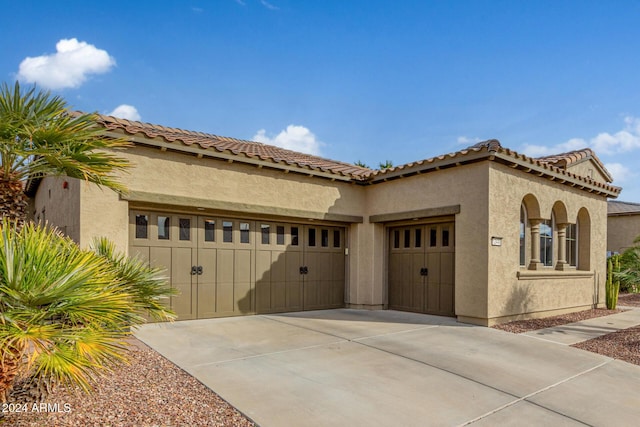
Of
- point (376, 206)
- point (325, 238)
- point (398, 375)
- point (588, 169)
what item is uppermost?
point (588, 169)

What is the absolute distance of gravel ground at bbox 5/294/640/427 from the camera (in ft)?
12.2

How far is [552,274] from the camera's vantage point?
1037 cm

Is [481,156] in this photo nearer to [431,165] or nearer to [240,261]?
[431,165]

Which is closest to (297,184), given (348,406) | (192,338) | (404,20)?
(192,338)

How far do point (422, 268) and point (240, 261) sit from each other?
4.80 m

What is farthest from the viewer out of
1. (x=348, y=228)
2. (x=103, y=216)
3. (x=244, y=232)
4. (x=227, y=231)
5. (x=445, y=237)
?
(x=348, y=228)

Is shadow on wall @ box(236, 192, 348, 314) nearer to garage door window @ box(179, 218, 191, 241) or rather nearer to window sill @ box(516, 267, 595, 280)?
garage door window @ box(179, 218, 191, 241)

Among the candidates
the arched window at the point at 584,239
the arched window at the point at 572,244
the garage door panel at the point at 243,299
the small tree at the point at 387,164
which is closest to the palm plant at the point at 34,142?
the garage door panel at the point at 243,299

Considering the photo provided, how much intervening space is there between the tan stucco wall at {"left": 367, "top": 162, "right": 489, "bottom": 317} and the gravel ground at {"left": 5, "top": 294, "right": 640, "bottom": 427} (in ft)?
21.1

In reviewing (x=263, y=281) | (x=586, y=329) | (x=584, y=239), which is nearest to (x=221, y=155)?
(x=263, y=281)

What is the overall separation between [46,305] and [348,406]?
125 inches

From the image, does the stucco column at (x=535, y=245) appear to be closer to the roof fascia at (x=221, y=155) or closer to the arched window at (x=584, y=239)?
the arched window at (x=584, y=239)

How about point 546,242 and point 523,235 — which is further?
point 546,242

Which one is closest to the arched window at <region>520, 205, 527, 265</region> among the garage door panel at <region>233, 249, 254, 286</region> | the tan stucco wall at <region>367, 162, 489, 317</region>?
the tan stucco wall at <region>367, 162, 489, 317</region>
